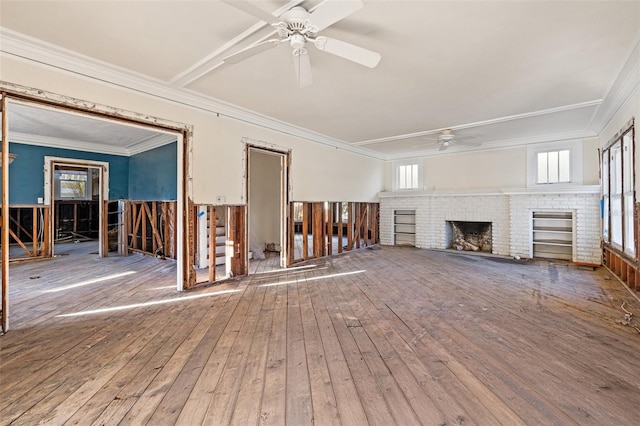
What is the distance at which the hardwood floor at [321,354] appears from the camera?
1.80 metres

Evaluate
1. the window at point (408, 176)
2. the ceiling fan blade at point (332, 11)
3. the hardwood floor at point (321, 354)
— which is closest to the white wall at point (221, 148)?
the window at point (408, 176)

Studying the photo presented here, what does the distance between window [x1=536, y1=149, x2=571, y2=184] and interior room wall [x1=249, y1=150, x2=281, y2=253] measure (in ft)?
21.0

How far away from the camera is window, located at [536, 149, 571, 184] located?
6750 mm

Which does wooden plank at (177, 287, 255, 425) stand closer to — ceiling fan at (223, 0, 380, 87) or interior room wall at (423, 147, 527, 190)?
ceiling fan at (223, 0, 380, 87)

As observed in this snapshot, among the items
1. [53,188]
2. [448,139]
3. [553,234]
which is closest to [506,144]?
[448,139]

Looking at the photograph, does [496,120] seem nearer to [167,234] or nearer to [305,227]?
[305,227]

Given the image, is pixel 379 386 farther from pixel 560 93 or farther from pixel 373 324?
pixel 560 93

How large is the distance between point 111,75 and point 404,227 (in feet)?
25.8

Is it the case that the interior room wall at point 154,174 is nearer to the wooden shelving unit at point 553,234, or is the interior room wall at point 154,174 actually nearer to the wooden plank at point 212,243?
the wooden plank at point 212,243

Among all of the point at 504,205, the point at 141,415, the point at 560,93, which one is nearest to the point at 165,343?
the point at 141,415

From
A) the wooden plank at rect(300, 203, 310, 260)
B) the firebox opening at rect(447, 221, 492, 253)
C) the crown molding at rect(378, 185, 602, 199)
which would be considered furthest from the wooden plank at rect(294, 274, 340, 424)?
the firebox opening at rect(447, 221, 492, 253)

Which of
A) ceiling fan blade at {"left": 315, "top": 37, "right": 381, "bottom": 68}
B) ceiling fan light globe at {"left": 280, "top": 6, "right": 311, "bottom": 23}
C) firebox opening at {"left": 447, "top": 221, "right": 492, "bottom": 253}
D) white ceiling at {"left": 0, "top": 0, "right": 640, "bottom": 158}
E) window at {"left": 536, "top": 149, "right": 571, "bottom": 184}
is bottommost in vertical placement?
firebox opening at {"left": 447, "top": 221, "right": 492, "bottom": 253}

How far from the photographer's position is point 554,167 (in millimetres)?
6906

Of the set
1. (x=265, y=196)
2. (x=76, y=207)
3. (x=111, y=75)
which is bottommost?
(x=76, y=207)
